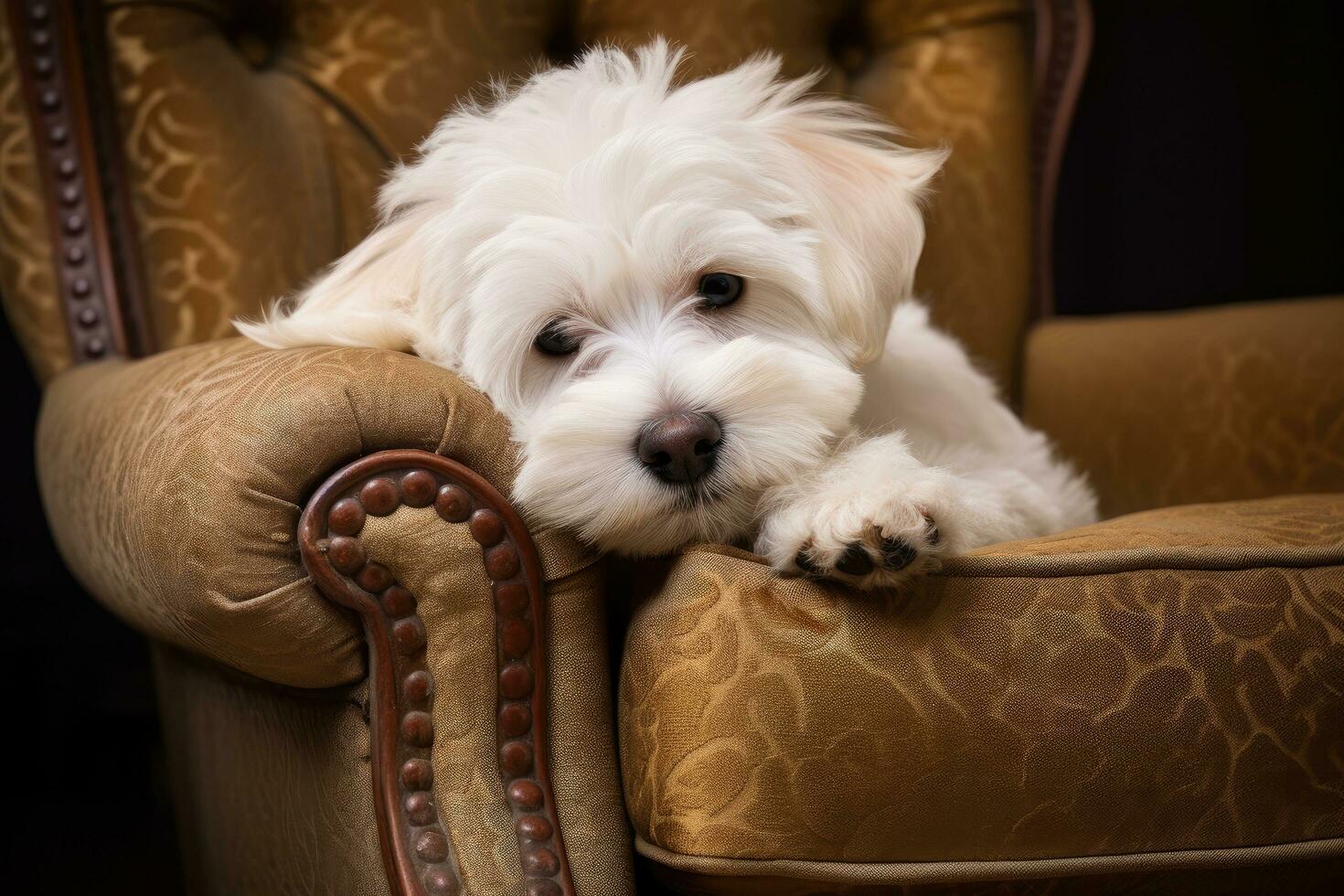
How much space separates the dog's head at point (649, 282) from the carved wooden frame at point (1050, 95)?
41.5 inches

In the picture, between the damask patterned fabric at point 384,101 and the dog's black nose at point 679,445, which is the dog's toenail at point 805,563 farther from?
the damask patterned fabric at point 384,101

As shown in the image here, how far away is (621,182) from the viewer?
1.26 m

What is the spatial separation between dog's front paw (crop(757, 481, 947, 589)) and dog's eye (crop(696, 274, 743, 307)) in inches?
15.2

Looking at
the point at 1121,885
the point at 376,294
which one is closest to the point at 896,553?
the point at 1121,885

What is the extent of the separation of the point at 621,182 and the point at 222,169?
0.93 meters

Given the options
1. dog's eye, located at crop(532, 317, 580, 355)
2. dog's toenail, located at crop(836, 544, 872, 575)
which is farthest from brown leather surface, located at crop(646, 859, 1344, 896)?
dog's eye, located at crop(532, 317, 580, 355)

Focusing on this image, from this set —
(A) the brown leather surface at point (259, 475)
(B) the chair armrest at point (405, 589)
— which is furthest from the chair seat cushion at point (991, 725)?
(A) the brown leather surface at point (259, 475)

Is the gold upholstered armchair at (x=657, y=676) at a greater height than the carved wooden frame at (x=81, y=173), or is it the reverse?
the carved wooden frame at (x=81, y=173)

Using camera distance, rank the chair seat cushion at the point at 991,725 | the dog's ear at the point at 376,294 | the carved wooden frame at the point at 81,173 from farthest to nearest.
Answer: the carved wooden frame at the point at 81,173, the dog's ear at the point at 376,294, the chair seat cushion at the point at 991,725

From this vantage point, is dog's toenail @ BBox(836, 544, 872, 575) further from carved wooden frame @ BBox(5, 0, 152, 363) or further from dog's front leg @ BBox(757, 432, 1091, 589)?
carved wooden frame @ BBox(5, 0, 152, 363)

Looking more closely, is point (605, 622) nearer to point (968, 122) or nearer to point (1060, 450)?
point (1060, 450)

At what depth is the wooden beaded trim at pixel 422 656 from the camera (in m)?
1.01

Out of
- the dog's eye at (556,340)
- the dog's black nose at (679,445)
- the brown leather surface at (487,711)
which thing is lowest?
the brown leather surface at (487,711)

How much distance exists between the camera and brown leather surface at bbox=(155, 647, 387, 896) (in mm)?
1110
